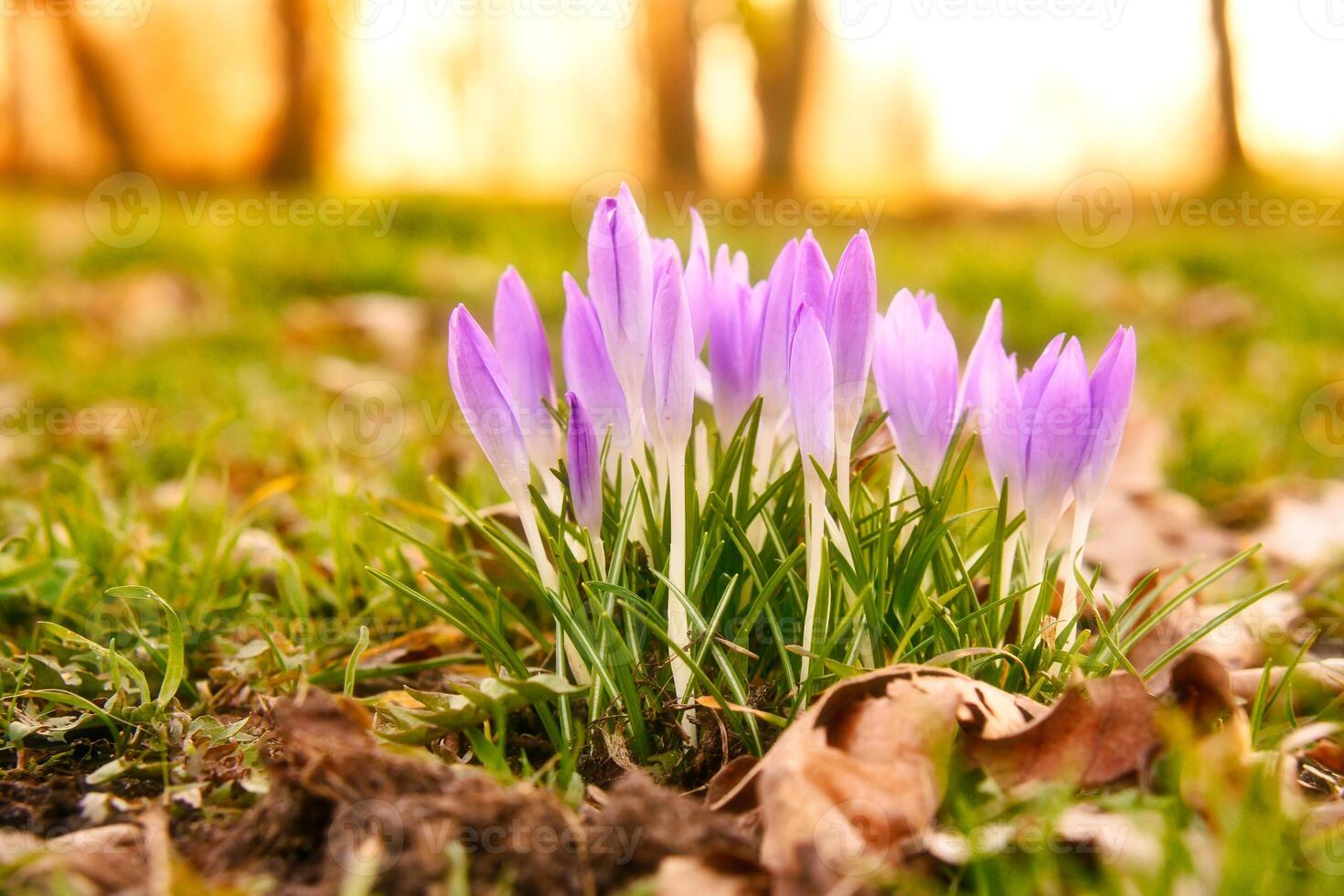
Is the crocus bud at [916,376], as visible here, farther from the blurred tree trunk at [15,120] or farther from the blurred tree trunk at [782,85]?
the blurred tree trunk at [15,120]

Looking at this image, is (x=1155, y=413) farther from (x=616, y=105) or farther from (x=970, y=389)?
(x=616, y=105)

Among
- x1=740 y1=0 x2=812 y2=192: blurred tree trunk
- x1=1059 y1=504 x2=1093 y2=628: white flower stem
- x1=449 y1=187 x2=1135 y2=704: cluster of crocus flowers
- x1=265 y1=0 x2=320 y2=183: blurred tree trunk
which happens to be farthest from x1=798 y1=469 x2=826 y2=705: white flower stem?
x1=265 y1=0 x2=320 y2=183: blurred tree trunk

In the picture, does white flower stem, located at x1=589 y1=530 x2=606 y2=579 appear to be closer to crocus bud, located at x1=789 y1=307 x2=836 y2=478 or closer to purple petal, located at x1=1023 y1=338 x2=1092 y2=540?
crocus bud, located at x1=789 y1=307 x2=836 y2=478

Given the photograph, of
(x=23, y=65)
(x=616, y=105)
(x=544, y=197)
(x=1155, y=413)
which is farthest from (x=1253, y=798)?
(x=23, y=65)

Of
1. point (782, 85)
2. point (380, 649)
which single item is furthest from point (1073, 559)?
point (782, 85)

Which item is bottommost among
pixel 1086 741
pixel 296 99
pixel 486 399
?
pixel 1086 741

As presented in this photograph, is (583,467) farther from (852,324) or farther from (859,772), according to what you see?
(859,772)
